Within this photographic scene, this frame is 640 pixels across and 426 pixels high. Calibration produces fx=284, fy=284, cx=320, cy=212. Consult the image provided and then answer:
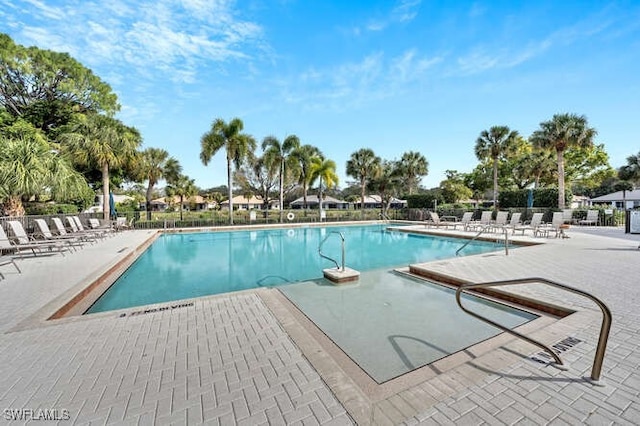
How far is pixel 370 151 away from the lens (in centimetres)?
2606

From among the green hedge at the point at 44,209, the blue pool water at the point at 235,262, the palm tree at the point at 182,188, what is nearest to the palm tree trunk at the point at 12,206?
the green hedge at the point at 44,209

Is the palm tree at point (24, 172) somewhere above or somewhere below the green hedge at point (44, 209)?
above

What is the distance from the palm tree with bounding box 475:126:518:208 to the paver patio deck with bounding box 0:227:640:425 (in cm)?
2135

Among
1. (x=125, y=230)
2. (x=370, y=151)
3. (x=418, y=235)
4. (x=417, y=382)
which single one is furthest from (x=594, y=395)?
(x=370, y=151)

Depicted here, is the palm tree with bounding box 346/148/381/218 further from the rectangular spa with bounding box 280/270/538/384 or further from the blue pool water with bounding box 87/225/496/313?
the rectangular spa with bounding box 280/270/538/384

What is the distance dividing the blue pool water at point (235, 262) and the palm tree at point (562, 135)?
476 inches

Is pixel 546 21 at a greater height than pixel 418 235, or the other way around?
pixel 546 21

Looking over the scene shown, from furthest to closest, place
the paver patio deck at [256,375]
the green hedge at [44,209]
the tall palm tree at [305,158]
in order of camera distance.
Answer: the tall palm tree at [305,158]
the green hedge at [44,209]
the paver patio deck at [256,375]

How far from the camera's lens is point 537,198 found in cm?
1966

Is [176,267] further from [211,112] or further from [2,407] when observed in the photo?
[211,112]

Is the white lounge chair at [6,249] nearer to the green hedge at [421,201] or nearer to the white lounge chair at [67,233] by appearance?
the white lounge chair at [67,233]

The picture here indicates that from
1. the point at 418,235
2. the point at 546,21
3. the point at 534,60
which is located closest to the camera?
the point at 546,21

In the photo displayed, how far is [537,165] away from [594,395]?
31.4 m

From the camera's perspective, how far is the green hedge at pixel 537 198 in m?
18.8
